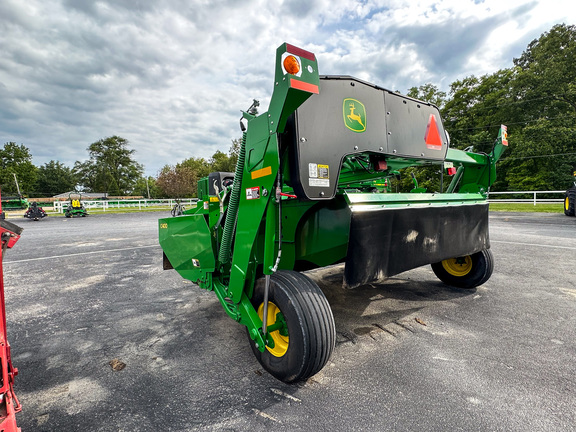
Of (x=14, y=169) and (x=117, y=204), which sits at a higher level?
(x=14, y=169)

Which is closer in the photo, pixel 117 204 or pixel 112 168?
pixel 117 204

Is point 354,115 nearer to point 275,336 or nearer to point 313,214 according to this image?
point 313,214

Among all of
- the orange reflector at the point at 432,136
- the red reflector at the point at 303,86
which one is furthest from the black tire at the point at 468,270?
the red reflector at the point at 303,86

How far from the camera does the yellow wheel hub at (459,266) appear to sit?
153 inches

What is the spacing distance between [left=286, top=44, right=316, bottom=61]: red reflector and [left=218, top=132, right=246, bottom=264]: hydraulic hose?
30.2 inches

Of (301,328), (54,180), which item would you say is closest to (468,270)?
(301,328)

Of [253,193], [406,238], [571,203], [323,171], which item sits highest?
[323,171]

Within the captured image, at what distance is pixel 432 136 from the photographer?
2.79 meters

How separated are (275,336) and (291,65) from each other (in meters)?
1.76

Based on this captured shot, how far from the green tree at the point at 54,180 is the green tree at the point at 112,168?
839 centimetres

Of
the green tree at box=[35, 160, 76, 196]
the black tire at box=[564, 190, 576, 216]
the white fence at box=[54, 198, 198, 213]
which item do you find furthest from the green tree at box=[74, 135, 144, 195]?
the black tire at box=[564, 190, 576, 216]

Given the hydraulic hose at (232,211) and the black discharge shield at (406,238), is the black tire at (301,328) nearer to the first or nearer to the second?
the black discharge shield at (406,238)

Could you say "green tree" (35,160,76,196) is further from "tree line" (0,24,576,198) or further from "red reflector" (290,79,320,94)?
"red reflector" (290,79,320,94)

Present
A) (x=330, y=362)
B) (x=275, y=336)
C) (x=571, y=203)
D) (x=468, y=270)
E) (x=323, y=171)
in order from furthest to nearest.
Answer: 1. (x=571, y=203)
2. (x=468, y=270)
3. (x=330, y=362)
4. (x=275, y=336)
5. (x=323, y=171)
